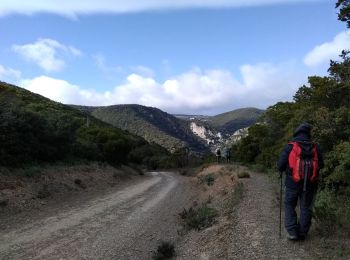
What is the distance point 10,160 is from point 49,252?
1404cm

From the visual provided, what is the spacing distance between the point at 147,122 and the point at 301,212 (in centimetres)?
15172

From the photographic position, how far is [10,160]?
2353cm

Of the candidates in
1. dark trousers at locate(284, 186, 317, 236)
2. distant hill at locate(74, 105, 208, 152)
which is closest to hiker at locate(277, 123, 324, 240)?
dark trousers at locate(284, 186, 317, 236)

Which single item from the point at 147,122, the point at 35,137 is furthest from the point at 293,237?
the point at 147,122

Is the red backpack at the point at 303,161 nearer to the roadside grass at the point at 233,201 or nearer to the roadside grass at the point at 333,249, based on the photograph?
the roadside grass at the point at 333,249

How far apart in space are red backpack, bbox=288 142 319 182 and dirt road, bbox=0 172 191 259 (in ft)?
13.1

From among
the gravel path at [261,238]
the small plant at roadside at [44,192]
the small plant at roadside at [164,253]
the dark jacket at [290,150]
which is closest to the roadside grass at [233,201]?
the gravel path at [261,238]

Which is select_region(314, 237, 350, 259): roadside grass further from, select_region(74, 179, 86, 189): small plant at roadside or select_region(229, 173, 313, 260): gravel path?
select_region(74, 179, 86, 189): small plant at roadside

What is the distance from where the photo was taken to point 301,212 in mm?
8406

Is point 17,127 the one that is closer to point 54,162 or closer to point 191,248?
point 54,162

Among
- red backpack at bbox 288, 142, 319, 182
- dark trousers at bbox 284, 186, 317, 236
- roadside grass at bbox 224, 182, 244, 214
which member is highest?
red backpack at bbox 288, 142, 319, 182

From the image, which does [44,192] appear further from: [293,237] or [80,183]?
[293,237]

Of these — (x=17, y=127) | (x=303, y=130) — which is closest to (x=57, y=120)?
(x=17, y=127)

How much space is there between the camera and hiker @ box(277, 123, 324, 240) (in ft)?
27.1
